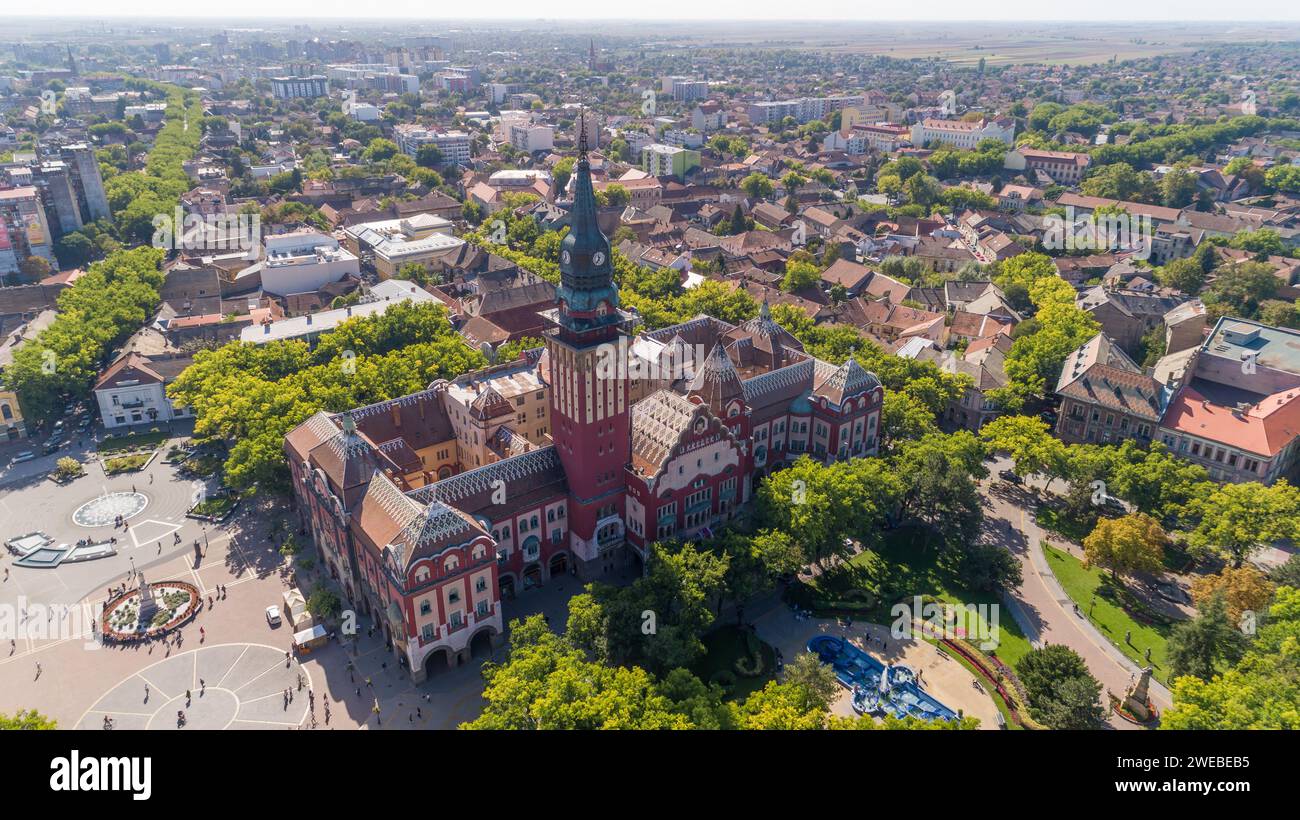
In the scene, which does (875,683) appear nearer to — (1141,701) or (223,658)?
(1141,701)

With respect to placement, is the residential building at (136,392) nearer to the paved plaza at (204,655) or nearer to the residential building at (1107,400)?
the paved plaza at (204,655)

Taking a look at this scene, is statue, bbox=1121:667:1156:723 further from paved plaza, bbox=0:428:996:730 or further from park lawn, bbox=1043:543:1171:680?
paved plaza, bbox=0:428:996:730

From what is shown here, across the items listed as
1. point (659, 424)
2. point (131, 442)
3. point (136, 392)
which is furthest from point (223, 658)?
point (136, 392)

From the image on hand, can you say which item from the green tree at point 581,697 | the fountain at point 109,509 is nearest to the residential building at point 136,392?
the fountain at point 109,509

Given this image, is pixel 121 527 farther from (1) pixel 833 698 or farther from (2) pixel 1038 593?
(2) pixel 1038 593

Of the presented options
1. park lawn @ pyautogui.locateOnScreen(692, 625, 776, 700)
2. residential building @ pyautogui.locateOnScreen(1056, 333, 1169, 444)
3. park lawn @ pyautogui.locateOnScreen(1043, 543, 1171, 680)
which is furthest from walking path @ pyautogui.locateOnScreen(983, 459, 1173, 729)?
park lawn @ pyautogui.locateOnScreen(692, 625, 776, 700)
